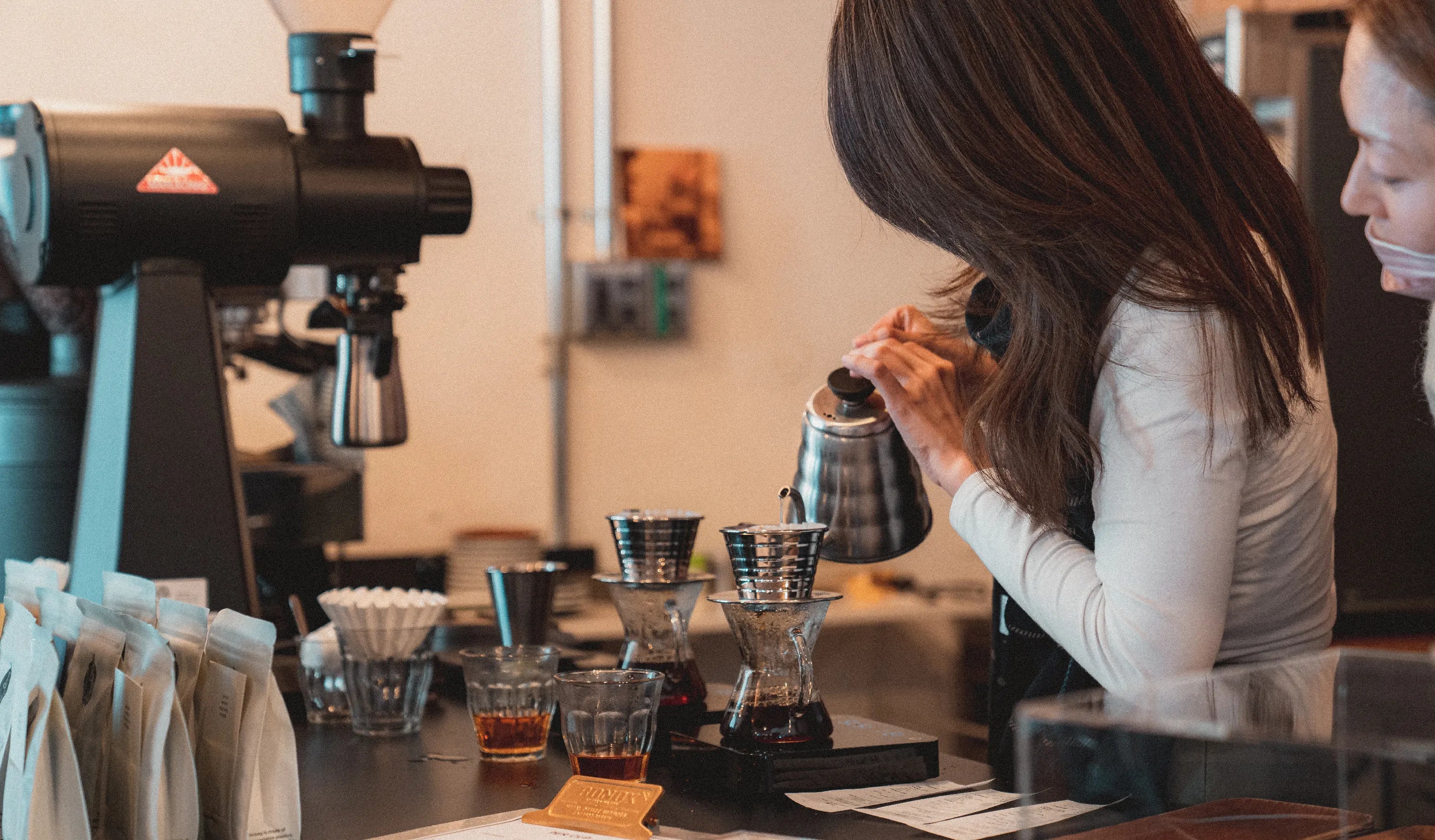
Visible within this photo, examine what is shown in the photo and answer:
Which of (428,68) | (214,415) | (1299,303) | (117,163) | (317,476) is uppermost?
(428,68)

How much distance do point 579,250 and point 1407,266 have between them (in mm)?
2587

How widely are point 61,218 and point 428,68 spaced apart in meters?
1.87

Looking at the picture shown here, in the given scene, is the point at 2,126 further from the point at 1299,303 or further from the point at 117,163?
the point at 1299,303

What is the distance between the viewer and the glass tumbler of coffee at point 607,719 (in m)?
1.07

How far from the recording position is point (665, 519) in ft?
3.96

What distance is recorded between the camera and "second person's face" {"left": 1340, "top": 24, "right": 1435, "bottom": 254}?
73 cm

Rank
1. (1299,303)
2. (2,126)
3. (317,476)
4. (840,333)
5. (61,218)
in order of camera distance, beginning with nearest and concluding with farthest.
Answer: (1299,303)
(61,218)
(2,126)
(317,476)
(840,333)

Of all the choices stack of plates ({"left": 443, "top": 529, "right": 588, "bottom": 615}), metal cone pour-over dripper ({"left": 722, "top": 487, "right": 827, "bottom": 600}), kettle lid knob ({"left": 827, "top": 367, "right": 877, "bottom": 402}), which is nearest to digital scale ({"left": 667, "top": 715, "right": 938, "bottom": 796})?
metal cone pour-over dripper ({"left": 722, "top": 487, "right": 827, "bottom": 600})

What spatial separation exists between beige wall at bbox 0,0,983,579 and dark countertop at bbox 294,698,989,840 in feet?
6.12

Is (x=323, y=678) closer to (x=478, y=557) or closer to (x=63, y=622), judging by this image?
(x=63, y=622)

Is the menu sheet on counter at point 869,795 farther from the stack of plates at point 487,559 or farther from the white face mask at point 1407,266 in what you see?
the stack of plates at point 487,559

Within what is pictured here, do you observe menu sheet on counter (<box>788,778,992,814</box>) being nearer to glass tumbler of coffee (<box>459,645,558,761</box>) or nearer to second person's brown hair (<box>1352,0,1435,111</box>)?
glass tumbler of coffee (<box>459,645,558,761</box>)

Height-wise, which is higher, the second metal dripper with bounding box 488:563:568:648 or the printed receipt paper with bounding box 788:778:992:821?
the second metal dripper with bounding box 488:563:568:648

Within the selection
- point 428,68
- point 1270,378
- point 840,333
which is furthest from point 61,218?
point 840,333
